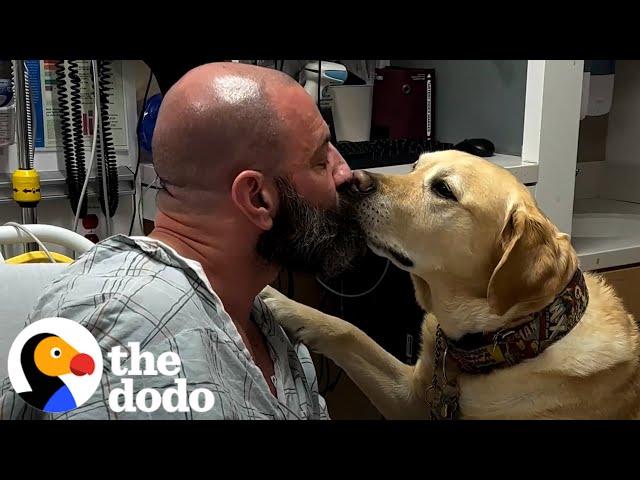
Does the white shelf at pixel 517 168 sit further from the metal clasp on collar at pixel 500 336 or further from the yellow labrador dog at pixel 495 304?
the metal clasp on collar at pixel 500 336

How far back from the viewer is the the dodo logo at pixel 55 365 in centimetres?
80

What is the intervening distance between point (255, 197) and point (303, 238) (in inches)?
4.5

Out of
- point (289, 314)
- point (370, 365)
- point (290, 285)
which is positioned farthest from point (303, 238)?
point (290, 285)

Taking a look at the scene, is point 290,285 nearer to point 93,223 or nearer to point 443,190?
point 93,223

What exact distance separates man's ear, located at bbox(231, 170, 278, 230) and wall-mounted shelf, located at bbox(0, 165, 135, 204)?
1.02 metres

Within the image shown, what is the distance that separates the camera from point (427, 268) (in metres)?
1.33

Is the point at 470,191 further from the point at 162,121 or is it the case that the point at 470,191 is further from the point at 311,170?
the point at 162,121

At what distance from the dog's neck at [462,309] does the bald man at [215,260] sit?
→ 0.25 m

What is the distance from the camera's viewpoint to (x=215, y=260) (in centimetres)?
103

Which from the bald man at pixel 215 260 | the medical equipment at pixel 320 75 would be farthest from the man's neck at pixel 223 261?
the medical equipment at pixel 320 75

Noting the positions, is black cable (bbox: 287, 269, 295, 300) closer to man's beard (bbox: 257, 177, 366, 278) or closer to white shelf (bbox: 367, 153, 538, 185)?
white shelf (bbox: 367, 153, 538, 185)

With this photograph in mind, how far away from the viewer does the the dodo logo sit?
2.62ft
